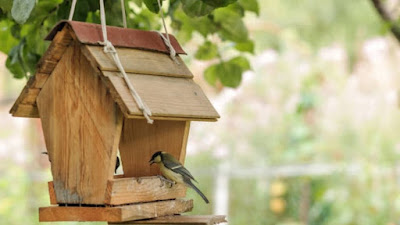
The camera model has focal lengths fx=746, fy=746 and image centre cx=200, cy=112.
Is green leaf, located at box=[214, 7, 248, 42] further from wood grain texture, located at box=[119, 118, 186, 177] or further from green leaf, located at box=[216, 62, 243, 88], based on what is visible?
wood grain texture, located at box=[119, 118, 186, 177]

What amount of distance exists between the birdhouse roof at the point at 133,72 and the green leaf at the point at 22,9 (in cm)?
10

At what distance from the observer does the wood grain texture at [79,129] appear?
5.77 feet

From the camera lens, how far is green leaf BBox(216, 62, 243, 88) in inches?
101

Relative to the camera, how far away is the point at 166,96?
1.78m

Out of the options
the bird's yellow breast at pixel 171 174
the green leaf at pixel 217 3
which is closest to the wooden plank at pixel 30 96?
the bird's yellow breast at pixel 171 174

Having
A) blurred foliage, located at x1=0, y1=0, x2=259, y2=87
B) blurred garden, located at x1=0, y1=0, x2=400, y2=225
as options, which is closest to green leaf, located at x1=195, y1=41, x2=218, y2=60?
blurred foliage, located at x1=0, y1=0, x2=259, y2=87

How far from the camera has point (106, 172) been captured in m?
1.75

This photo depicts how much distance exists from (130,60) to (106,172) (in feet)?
0.90

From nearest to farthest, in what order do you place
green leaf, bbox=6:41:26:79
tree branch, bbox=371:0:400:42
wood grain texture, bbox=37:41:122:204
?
wood grain texture, bbox=37:41:122:204 → green leaf, bbox=6:41:26:79 → tree branch, bbox=371:0:400:42

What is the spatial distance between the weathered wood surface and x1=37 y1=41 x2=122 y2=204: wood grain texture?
0.06 feet

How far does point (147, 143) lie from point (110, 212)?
0.34m

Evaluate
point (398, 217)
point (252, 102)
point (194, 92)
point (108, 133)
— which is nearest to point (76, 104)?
point (108, 133)

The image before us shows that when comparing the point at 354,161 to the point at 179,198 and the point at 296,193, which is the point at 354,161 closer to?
the point at 296,193

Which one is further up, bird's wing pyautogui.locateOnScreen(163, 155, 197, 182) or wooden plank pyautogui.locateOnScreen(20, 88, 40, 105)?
wooden plank pyautogui.locateOnScreen(20, 88, 40, 105)
